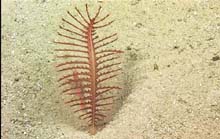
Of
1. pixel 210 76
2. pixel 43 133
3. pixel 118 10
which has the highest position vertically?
pixel 118 10

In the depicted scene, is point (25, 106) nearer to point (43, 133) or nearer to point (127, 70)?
point (43, 133)

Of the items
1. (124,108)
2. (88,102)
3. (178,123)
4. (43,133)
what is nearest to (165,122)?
(178,123)

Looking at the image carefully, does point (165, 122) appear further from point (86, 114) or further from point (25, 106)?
point (25, 106)

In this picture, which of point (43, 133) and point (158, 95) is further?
point (158, 95)

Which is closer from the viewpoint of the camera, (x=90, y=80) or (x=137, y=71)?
(x=90, y=80)

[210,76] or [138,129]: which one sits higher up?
[210,76]

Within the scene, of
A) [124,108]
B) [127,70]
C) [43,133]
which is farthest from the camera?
[127,70]

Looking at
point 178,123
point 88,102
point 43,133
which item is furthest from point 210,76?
point 43,133

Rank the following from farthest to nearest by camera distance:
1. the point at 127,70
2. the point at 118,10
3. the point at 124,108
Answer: the point at 118,10
the point at 127,70
the point at 124,108
